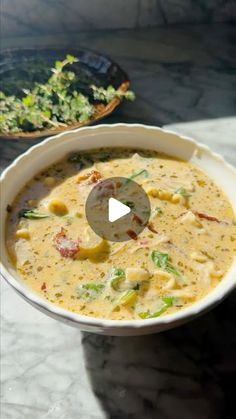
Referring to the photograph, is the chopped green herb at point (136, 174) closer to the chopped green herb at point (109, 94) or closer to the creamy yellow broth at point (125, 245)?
the creamy yellow broth at point (125, 245)

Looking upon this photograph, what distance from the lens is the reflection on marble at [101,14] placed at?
6.82 ft

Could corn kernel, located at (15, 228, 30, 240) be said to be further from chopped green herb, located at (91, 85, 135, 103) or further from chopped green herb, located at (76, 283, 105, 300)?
chopped green herb, located at (91, 85, 135, 103)

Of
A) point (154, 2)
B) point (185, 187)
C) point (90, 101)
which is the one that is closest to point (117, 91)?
point (90, 101)

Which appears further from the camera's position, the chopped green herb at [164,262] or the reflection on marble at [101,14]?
the reflection on marble at [101,14]

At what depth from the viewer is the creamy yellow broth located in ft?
3.00

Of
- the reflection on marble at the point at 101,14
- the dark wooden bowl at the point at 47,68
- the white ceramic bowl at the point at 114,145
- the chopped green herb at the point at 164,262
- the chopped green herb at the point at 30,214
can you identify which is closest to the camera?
the white ceramic bowl at the point at 114,145

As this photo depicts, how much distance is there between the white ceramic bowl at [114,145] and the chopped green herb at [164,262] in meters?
0.09

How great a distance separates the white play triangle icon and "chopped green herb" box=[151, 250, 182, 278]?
0.11 meters

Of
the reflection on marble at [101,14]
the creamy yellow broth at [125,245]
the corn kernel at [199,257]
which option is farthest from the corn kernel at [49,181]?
the reflection on marble at [101,14]

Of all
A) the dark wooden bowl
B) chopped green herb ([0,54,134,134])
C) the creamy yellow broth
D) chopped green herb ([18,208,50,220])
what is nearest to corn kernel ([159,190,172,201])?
the creamy yellow broth

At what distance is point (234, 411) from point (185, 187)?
1.53 ft

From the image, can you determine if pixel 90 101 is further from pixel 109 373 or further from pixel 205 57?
pixel 109 373

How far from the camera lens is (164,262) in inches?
37.8
